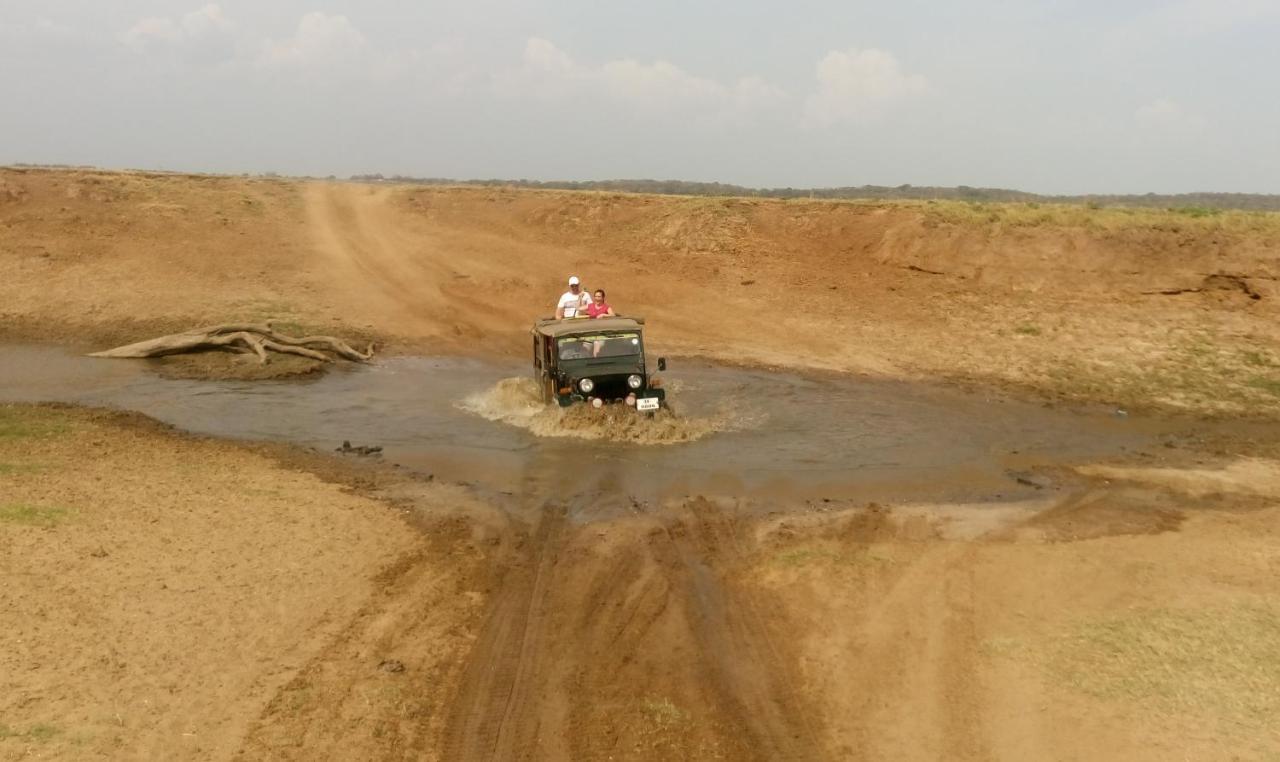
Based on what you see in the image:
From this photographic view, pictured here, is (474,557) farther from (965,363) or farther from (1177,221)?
(1177,221)

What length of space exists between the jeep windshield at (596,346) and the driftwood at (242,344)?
21.7 ft

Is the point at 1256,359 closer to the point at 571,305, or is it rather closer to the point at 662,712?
the point at 571,305

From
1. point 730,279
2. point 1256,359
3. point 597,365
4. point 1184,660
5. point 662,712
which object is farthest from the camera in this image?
point 730,279

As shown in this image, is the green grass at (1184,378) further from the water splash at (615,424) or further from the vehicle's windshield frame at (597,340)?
the vehicle's windshield frame at (597,340)

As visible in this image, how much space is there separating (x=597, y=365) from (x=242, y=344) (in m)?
8.48

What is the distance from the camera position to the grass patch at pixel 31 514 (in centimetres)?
812

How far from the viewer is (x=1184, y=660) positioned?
6.84m

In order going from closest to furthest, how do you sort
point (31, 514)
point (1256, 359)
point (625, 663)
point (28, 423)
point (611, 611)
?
1. point (625, 663)
2. point (611, 611)
3. point (31, 514)
4. point (28, 423)
5. point (1256, 359)

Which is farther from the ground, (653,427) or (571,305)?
(571,305)

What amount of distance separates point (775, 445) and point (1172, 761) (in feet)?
25.8

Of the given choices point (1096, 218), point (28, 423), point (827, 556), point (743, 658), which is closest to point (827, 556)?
point (827, 556)

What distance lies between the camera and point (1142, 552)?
9188mm

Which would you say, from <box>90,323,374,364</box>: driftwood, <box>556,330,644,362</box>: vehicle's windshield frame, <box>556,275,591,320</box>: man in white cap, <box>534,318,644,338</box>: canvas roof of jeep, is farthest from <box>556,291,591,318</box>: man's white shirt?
<box>90,323,374,364</box>: driftwood

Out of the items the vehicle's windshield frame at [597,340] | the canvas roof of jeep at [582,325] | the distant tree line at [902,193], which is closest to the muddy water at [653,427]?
the vehicle's windshield frame at [597,340]
